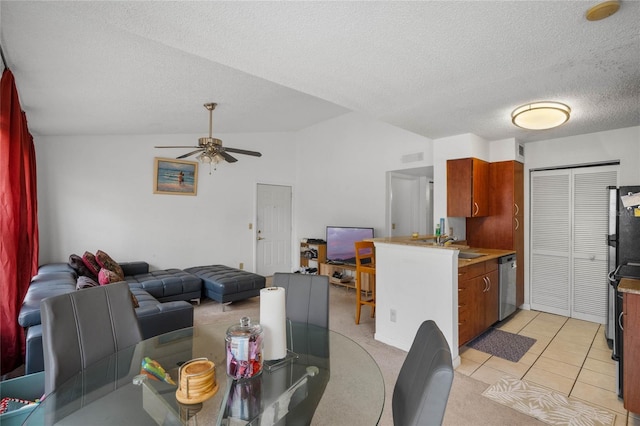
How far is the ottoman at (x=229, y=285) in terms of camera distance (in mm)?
3994

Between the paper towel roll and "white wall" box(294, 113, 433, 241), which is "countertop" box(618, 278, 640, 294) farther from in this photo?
"white wall" box(294, 113, 433, 241)

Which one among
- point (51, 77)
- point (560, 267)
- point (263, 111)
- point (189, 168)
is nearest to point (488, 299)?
point (560, 267)

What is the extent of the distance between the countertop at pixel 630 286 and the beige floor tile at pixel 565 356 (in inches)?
40.0

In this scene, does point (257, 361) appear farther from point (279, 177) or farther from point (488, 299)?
point (279, 177)

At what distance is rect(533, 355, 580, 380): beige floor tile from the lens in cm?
247

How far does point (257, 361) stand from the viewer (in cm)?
131

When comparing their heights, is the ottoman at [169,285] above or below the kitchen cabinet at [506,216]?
below

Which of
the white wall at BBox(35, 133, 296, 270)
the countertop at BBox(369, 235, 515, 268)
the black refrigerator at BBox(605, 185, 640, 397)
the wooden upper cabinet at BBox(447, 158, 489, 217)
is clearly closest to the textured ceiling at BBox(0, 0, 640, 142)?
the wooden upper cabinet at BBox(447, 158, 489, 217)

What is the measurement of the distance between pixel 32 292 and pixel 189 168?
3.08m

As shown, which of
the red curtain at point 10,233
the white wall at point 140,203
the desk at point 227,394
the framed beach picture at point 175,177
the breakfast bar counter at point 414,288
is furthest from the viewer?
the framed beach picture at point 175,177

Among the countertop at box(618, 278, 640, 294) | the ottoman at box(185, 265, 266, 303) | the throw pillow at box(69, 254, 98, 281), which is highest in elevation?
the countertop at box(618, 278, 640, 294)

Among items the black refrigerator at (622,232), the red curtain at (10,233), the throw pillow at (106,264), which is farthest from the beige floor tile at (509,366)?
the throw pillow at (106,264)

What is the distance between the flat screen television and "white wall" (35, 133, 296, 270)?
1.63m

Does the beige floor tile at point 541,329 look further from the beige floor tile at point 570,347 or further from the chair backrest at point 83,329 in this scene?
the chair backrest at point 83,329
